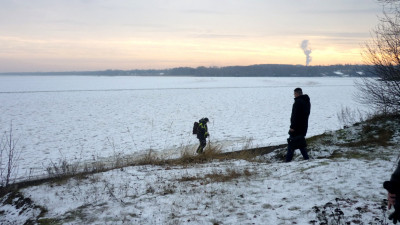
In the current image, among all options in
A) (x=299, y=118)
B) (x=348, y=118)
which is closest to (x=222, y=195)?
(x=299, y=118)

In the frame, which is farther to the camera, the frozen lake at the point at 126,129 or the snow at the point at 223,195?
the frozen lake at the point at 126,129

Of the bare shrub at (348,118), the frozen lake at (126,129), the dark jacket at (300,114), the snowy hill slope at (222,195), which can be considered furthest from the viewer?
the bare shrub at (348,118)

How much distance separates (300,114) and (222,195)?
315 cm

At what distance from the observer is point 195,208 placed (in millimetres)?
5051

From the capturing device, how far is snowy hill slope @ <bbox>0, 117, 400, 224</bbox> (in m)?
4.54

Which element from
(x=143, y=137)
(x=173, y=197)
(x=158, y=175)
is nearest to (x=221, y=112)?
(x=143, y=137)

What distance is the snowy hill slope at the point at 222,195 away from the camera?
454 centimetres

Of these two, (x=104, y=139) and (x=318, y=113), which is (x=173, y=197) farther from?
(x=318, y=113)

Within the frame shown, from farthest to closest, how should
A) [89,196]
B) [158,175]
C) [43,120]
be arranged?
[43,120]
[158,175]
[89,196]

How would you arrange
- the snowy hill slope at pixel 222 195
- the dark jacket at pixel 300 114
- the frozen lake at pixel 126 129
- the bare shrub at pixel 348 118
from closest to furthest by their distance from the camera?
the snowy hill slope at pixel 222 195 → the dark jacket at pixel 300 114 → the frozen lake at pixel 126 129 → the bare shrub at pixel 348 118

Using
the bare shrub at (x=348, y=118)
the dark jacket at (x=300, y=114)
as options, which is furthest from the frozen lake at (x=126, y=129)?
the dark jacket at (x=300, y=114)

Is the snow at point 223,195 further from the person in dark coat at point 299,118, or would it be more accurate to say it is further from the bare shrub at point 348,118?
the bare shrub at point 348,118

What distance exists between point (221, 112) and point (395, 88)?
1460cm

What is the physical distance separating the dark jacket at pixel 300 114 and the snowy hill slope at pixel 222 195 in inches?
33.6
